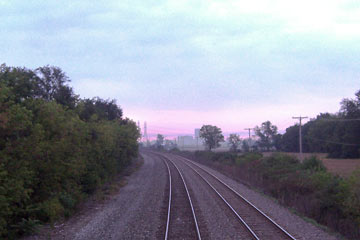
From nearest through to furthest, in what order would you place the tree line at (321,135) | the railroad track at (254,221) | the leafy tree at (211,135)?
A: 1. the railroad track at (254,221)
2. the tree line at (321,135)
3. the leafy tree at (211,135)

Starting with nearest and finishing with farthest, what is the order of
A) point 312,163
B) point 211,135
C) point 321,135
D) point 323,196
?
point 323,196, point 312,163, point 321,135, point 211,135

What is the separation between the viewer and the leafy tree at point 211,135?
103 meters

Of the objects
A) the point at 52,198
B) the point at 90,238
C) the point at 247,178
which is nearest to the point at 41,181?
the point at 52,198

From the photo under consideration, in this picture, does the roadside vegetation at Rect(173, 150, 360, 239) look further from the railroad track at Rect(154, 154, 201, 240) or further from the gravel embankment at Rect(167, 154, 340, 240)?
the railroad track at Rect(154, 154, 201, 240)

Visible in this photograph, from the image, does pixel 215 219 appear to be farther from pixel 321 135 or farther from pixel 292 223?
pixel 321 135

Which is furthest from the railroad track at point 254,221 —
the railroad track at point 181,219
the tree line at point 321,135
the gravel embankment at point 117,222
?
the tree line at point 321,135

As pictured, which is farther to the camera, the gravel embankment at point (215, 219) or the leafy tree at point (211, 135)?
Result: the leafy tree at point (211, 135)

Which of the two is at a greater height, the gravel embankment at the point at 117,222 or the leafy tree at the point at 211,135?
the leafy tree at the point at 211,135

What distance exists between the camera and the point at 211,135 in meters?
103

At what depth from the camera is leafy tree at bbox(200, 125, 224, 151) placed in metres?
103

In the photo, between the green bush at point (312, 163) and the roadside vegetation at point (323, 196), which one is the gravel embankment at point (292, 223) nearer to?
the roadside vegetation at point (323, 196)

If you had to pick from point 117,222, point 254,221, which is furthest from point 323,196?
point 117,222

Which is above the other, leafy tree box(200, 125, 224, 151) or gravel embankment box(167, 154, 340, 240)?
leafy tree box(200, 125, 224, 151)

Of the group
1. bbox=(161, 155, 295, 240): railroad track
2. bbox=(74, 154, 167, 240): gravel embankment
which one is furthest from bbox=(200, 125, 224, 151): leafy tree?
bbox=(161, 155, 295, 240): railroad track
